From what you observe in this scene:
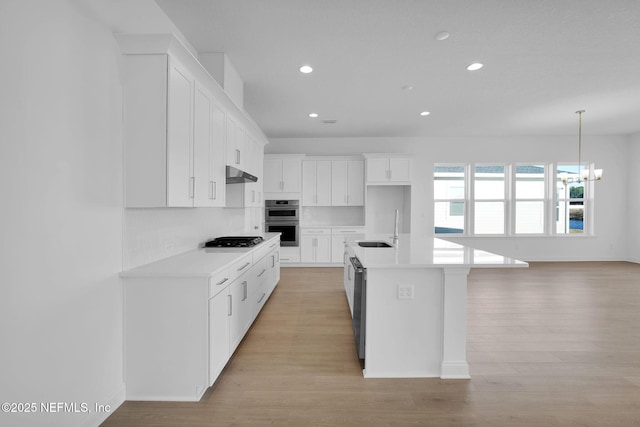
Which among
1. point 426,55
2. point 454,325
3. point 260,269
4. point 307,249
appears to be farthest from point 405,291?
point 307,249

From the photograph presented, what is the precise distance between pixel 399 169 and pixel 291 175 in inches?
93.7

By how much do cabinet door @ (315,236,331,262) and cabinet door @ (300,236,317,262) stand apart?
87 millimetres

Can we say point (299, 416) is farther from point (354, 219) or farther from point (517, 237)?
point (517, 237)

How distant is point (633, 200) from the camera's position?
7.11m

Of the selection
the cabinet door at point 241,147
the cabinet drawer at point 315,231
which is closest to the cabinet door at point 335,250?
the cabinet drawer at point 315,231

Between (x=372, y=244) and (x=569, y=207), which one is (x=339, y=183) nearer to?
(x=372, y=244)

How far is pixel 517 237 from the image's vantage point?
720 centimetres

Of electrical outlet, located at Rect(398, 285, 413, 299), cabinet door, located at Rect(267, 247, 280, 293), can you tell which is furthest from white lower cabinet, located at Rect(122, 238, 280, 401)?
cabinet door, located at Rect(267, 247, 280, 293)


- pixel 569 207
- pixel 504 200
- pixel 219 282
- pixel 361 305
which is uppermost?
pixel 504 200

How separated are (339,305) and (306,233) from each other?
278 cm

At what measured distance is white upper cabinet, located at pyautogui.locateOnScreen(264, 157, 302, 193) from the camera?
6.73 meters

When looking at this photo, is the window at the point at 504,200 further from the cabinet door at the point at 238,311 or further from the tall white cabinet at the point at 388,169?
the cabinet door at the point at 238,311

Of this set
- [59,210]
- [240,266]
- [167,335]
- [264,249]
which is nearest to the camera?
[59,210]

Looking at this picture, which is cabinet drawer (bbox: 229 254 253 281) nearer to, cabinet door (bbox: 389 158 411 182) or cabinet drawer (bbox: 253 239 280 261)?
cabinet drawer (bbox: 253 239 280 261)
